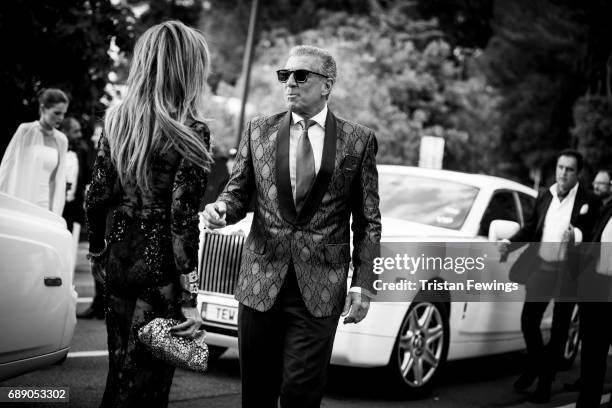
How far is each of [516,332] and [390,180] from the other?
5.92 feet

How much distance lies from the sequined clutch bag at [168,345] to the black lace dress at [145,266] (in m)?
0.10

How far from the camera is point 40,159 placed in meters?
7.33

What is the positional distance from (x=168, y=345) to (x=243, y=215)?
82 cm

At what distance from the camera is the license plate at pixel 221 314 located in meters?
6.67

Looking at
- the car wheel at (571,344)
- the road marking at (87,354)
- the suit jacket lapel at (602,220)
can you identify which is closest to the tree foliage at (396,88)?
the car wheel at (571,344)

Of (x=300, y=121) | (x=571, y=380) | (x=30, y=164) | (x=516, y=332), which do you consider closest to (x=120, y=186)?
(x=300, y=121)

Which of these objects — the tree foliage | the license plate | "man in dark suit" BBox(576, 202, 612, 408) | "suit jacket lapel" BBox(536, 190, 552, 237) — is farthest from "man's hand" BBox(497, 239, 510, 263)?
the tree foliage

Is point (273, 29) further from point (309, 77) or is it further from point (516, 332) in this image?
point (309, 77)

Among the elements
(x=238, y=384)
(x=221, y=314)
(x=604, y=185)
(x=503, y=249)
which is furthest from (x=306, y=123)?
(x=604, y=185)

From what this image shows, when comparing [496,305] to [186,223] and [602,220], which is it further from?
[186,223]

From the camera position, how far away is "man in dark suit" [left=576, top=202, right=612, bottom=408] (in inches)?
246

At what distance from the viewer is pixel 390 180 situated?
8266mm

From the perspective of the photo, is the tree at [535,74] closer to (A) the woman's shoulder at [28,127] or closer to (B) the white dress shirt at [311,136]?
(A) the woman's shoulder at [28,127]

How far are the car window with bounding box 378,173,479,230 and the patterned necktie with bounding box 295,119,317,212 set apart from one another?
12.4ft
